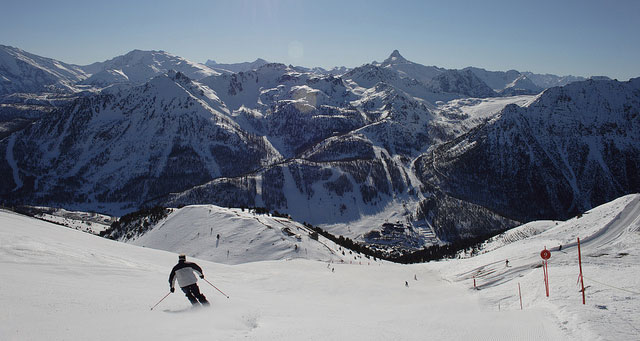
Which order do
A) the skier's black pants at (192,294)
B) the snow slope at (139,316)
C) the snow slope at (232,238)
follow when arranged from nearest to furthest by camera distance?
the snow slope at (139,316) → the skier's black pants at (192,294) → the snow slope at (232,238)

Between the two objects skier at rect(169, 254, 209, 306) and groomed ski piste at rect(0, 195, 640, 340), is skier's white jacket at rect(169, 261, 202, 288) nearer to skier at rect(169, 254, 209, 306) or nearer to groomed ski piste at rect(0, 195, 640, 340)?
skier at rect(169, 254, 209, 306)

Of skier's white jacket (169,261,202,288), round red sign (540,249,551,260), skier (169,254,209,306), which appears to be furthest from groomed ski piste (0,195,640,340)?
round red sign (540,249,551,260)

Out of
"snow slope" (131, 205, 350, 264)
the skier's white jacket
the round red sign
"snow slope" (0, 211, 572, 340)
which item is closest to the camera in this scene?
"snow slope" (0, 211, 572, 340)

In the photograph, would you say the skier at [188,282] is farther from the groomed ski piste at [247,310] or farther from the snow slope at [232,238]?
the snow slope at [232,238]

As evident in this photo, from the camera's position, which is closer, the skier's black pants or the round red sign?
the skier's black pants

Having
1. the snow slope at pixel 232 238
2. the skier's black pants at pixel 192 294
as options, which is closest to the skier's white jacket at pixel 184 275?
the skier's black pants at pixel 192 294

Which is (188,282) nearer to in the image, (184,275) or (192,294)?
(184,275)

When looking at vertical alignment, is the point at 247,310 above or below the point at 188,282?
below

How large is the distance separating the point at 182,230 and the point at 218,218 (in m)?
9.42

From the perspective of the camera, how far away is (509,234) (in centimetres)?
13300

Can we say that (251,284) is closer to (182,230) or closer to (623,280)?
(623,280)

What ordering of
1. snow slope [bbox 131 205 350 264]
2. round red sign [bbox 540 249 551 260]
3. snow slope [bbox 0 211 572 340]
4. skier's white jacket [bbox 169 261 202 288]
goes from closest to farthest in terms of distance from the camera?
snow slope [bbox 0 211 572 340] < skier's white jacket [bbox 169 261 202 288] < round red sign [bbox 540 249 551 260] < snow slope [bbox 131 205 350 264]

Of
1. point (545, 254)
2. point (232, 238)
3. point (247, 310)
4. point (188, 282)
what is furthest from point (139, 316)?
point (232, 238)

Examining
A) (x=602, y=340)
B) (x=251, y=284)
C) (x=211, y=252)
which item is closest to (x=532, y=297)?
(x=602, y=340)
